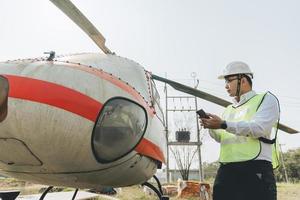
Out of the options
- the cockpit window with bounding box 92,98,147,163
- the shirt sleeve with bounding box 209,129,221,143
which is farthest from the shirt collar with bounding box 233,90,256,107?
the cockpit window with bounding box 92,98,147,163

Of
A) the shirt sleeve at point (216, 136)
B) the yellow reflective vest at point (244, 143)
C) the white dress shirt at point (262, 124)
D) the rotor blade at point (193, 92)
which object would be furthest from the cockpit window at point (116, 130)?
the rotor blade at point (193, 92)

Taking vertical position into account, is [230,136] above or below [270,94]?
below

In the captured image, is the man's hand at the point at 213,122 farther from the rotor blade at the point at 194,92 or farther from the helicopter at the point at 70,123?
the rotor blade at the point at 194,92

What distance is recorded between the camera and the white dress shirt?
2.97m

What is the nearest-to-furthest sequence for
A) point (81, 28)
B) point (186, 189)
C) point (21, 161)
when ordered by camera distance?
point (21, 161) < point (81, 28) < point (186, 189)

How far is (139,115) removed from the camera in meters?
2.88

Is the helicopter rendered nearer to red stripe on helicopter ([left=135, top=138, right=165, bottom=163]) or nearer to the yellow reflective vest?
red stripe on helicopter ([left=135, top=138, right=165, bottom=163])

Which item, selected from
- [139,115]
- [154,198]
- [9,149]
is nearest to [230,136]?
[139,115]

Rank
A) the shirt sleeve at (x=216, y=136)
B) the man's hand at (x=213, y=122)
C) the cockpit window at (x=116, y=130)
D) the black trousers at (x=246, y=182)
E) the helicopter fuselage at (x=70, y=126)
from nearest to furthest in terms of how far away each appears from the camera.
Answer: the helicopter fuselage at (x=70, y=126), the cockpit window at (x=116, y=130), the black trousers at (x=246, y=182), the man's hand at (x=213, y=122), the shirt sleeve at (x=216, y=136)

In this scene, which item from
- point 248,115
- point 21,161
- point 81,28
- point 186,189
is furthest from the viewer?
point 186,189

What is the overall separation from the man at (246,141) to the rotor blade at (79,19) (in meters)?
1.26

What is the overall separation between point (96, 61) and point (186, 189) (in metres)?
10.5

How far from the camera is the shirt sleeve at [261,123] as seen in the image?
9.74ft

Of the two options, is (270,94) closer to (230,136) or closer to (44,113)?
(230,136)
